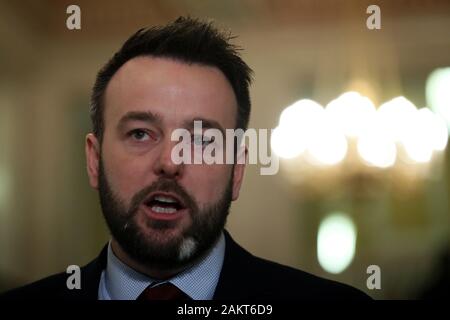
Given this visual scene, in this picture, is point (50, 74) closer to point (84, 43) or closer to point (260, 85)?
point (84, 43)

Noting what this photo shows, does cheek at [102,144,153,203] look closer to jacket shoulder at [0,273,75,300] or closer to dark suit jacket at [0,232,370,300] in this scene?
dark suit jacket at [0,232,370,300]

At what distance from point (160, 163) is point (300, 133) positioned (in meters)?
0.49

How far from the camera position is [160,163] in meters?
1.83

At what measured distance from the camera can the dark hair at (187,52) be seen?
1.87 metres

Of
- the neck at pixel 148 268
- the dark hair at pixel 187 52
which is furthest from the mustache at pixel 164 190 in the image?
the dark hair at pixel 187 52

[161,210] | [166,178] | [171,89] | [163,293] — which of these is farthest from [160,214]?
[171,89]

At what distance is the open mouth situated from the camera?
184 cm

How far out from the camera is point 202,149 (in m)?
1.89

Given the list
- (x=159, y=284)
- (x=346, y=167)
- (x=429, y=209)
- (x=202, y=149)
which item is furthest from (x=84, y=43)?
(x=429, y=209)

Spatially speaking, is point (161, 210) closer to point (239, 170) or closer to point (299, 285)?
point (239, 170)

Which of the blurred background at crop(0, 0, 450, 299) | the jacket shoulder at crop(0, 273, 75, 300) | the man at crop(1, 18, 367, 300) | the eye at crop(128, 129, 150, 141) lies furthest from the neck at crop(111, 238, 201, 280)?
the eye at crop(128, 129, 150, 141)

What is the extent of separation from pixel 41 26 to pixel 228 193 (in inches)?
32.5

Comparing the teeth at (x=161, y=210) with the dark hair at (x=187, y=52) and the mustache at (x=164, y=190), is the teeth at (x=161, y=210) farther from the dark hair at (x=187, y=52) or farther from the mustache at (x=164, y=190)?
the dark hair at (x=187, y=52)
